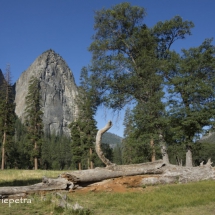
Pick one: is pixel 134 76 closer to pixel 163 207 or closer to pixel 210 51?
pixel 210 51

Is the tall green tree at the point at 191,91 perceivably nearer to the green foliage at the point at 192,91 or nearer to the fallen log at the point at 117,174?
the green foliage at the point at 192,91

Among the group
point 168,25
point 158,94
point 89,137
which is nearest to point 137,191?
point 158,94

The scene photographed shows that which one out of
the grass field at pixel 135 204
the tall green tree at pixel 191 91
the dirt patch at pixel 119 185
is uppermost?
the tall green tree at pixel 191 91

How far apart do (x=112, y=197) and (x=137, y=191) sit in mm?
1786

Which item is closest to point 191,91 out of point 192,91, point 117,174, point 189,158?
point 192,91

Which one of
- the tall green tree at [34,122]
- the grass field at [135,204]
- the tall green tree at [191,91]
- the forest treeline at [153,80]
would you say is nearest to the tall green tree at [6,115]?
the tall green tree at [34,122]

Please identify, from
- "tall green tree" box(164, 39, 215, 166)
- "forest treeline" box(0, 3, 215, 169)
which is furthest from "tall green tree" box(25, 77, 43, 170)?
"tall green tree" box(164, 39, 215, 166)

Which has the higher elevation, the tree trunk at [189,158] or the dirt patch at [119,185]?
the tree trunk at [189,158]

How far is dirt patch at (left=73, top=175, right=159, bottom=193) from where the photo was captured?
1202 centimetres

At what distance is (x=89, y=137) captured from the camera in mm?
47062

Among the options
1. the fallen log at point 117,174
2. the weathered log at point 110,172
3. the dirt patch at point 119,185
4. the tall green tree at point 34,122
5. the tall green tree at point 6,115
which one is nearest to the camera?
the fallen log at point 117,174

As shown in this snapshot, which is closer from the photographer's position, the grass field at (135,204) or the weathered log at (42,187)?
the grass field at (135,204)

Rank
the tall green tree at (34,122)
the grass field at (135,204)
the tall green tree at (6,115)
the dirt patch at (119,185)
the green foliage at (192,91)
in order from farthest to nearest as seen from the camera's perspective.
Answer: the tall green tree at (34,122) < the tall green tree at (6,115) < the green foliage at (192,91) < the dirt patch at (119,185) < the grass field at (135,204)

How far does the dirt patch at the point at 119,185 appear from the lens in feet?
39.4
